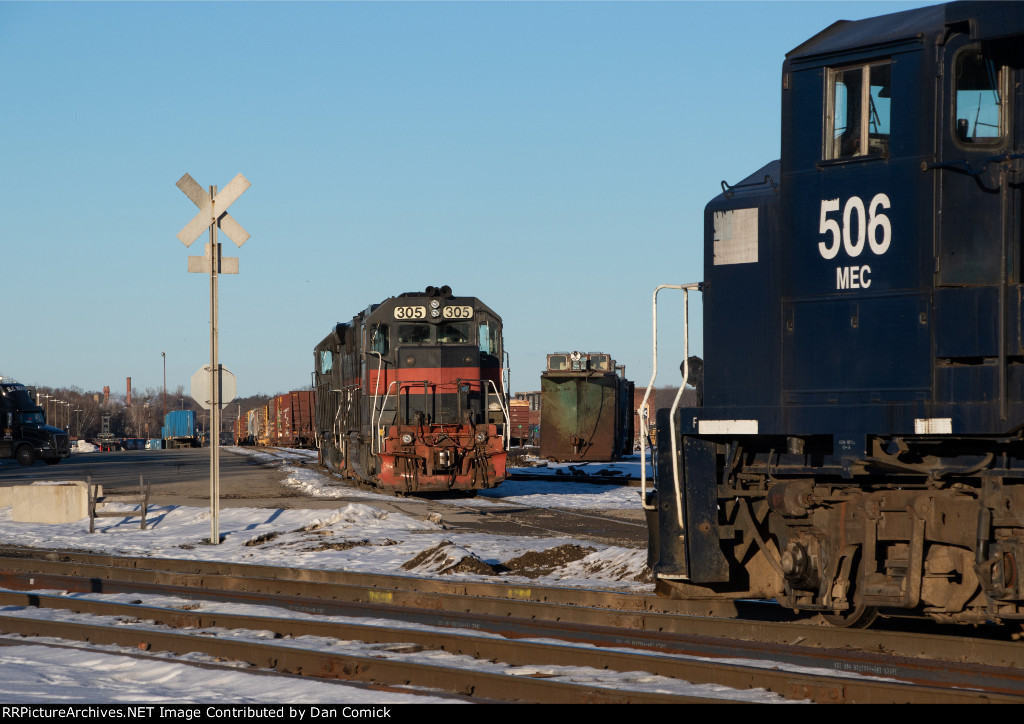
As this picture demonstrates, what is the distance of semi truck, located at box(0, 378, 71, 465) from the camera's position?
1761 inches

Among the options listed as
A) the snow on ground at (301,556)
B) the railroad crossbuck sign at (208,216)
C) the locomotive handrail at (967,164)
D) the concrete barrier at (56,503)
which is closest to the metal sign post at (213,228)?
the railroad crossbuck sign at (208,216)

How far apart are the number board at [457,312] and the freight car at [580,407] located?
1394 centimetres

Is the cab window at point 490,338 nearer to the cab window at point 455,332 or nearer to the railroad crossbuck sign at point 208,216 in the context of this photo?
the cab window at point 455,332

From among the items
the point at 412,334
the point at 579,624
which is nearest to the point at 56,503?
the point at 412,334

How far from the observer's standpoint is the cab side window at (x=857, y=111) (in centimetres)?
749

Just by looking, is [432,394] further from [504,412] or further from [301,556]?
[301,556]

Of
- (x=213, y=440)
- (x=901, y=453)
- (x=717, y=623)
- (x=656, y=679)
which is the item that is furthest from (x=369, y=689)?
(x=213, y=440)

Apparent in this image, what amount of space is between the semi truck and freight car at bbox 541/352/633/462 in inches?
844

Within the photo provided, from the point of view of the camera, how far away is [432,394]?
75.9ft

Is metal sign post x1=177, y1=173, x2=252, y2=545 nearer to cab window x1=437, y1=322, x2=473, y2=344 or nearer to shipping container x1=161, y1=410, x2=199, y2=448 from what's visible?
cab window x1=437, y1=322, x2=473, y2=344

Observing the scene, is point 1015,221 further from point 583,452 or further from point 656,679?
point 583,452

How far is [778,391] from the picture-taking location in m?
8.08

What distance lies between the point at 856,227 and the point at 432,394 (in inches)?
635

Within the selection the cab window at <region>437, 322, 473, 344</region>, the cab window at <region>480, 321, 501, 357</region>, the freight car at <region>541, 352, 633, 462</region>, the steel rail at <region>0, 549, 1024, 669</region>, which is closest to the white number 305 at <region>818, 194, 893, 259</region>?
the steel rail at <region>0, 549, 1024, 669</region>
